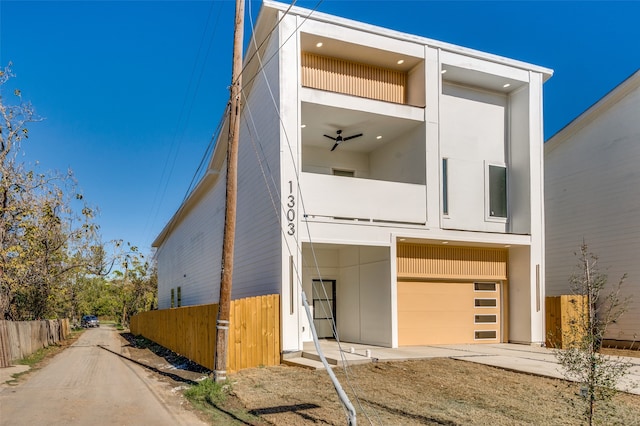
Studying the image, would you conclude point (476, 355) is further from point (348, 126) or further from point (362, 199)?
point (348, 126)

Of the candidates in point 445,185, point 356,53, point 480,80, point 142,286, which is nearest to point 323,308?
point 445,185

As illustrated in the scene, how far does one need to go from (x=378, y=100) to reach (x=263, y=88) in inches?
139

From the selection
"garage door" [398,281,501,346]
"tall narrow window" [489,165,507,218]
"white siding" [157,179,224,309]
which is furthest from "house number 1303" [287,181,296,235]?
"white siding" [157,179,224,309]

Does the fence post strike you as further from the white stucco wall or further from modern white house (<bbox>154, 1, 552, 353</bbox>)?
the white stucco wall

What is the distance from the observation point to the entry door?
1683cm

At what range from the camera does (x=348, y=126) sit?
51.5 ft

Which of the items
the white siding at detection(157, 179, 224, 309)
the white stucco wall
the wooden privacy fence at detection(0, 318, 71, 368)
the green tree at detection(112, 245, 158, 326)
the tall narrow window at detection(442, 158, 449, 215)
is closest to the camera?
the wooden privacy fence at detection(0, 318, 71, 368)

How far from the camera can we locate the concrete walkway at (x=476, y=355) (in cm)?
1054

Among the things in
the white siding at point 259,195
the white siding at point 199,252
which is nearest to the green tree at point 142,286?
the white siding at point 199,252

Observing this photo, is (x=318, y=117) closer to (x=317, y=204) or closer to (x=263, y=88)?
(x=263, y=88)

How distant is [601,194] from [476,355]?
8882mm

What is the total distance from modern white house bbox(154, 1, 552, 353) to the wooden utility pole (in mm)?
2272

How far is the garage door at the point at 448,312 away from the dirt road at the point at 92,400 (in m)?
7.11

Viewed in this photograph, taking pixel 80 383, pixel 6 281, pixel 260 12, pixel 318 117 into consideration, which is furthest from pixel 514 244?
pixel 6 281
